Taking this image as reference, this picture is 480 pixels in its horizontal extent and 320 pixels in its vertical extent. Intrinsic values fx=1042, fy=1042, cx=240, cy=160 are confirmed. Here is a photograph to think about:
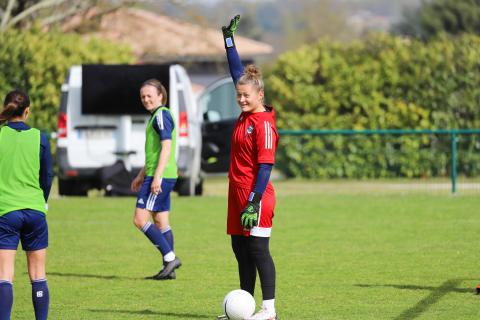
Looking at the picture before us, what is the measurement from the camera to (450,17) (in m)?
49.8

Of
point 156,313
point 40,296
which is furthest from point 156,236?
point 40,296

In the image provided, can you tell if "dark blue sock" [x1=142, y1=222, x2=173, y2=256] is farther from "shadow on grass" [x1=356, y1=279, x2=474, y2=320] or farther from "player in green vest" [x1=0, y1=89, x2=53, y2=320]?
"player in green vest" [x1=0, y1=89, x2=53, y2=320]

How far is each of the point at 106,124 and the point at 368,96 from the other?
7551 mm

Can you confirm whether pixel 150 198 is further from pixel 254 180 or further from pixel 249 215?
pixel 249 215

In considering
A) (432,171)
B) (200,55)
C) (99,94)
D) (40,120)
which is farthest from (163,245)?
(200,55)

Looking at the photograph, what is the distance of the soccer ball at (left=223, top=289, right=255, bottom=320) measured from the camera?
24.4 feet

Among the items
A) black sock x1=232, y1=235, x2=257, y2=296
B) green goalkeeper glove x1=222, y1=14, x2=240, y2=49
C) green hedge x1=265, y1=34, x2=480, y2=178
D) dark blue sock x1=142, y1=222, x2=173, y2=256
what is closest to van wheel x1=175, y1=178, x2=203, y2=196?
green hedge x1=265, y1=34, x2=480, y2=178

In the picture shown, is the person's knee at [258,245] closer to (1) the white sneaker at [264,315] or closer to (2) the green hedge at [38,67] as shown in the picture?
(1) the white sneaker at [264,315]

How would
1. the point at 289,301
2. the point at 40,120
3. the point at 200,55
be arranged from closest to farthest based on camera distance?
the point at 289,301
the point at 40,120
the point at 200,55

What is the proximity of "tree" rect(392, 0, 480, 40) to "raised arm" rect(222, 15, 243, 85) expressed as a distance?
41.0 metres

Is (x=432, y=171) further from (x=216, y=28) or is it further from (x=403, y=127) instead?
(x=216, y=28)

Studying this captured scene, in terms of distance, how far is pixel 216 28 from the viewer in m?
31.8

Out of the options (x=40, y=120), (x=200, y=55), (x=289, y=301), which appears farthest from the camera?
(x=200, y=55)

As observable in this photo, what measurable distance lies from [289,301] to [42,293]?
2.43 metres
